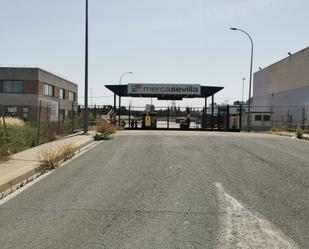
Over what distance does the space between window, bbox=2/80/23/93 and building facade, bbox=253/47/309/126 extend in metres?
35.4

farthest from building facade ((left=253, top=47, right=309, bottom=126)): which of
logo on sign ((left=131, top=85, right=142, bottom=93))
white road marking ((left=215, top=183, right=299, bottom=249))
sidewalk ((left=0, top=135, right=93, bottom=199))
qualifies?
white road marking ((left=215, top=183, right=299, bottom=249))

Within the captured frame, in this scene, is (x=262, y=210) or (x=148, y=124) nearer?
(x=262, y=210)

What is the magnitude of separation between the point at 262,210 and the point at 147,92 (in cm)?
3815

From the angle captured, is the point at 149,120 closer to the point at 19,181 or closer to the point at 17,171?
the point at 17,171

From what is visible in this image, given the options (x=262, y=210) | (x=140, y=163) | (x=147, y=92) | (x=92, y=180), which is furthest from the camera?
(x=147, y=92)

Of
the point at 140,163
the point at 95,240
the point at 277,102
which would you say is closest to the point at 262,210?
the point at 95,240

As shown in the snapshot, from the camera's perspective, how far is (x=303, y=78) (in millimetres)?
56000

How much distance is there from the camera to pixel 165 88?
4562cm

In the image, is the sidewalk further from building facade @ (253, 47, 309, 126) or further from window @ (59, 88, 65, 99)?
window @ (59, 88, 65, 99)

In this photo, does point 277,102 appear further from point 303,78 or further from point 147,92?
point 147,92

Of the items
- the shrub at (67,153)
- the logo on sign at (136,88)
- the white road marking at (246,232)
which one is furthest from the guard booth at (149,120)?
the white road marking at (246,232)

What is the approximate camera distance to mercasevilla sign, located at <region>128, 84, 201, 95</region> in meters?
45.5

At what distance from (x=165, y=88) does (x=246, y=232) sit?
3921 cm

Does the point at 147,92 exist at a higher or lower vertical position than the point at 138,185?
higher
